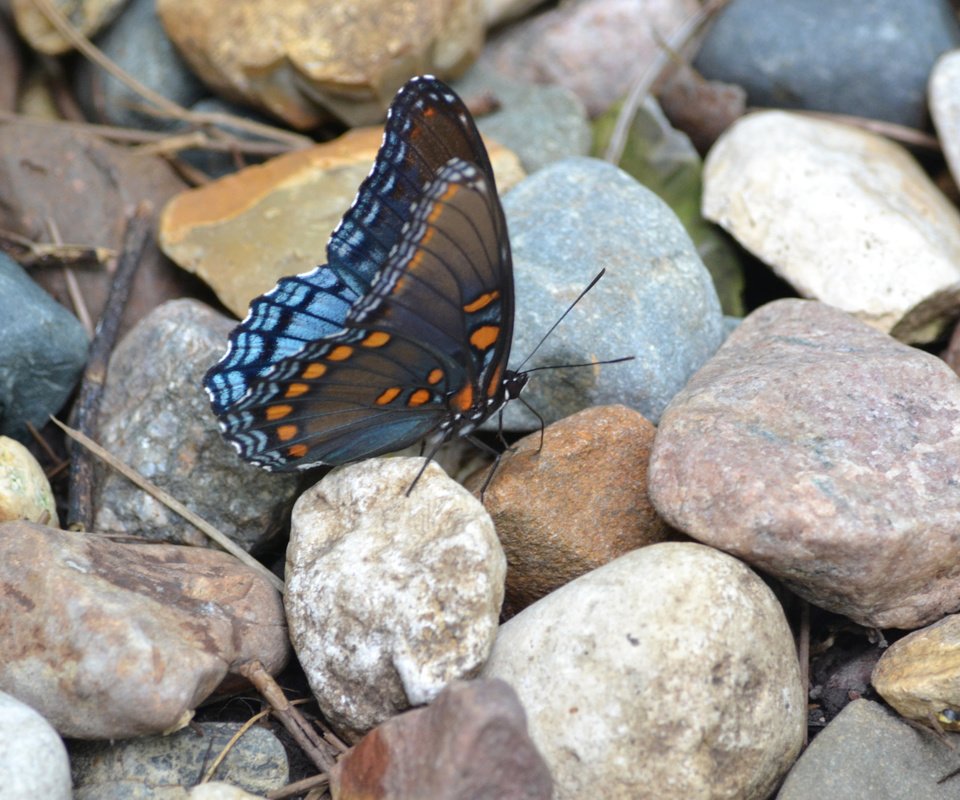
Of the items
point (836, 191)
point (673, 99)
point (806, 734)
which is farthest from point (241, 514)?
point (673, 99)

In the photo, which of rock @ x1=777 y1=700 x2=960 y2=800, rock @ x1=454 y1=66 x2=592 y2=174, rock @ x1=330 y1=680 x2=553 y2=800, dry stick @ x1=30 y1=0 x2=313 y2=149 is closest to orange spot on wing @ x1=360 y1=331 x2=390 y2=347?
rock @ x1=330 y1=680 x2=553 y2=800

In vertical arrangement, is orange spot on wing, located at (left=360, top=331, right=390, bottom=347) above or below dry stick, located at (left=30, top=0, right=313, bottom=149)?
below

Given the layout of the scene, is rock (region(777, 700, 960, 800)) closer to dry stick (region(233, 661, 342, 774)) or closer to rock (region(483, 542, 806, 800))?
rock (region(483, 542, 806, 800))

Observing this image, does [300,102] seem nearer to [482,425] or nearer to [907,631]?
[482,425]

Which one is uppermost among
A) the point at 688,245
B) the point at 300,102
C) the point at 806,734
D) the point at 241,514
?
the point at 300,102

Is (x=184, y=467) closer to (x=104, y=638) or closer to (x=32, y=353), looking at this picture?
(x=32, y=353)
